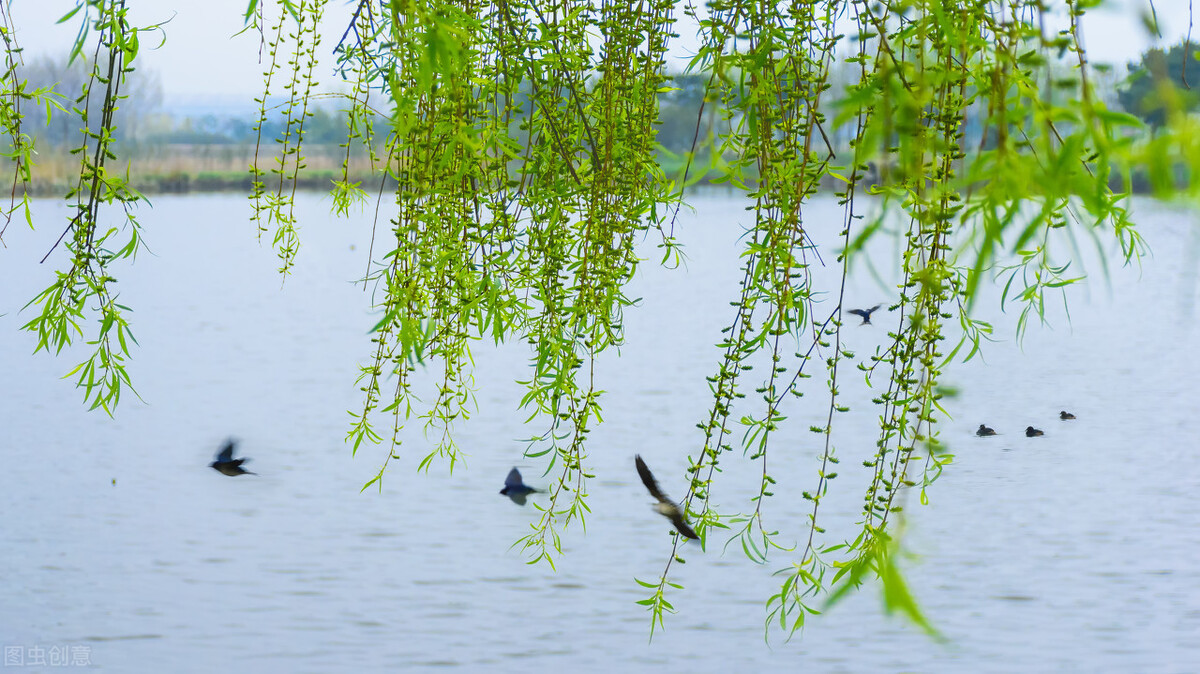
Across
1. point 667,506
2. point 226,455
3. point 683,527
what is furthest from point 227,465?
point 683,527

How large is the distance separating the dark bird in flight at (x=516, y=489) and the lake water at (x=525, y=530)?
3cm

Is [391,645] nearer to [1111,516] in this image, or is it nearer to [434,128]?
[434,128]

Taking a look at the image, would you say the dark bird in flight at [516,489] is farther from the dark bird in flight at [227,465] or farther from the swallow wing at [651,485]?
→ the swallow wing at [651,485]

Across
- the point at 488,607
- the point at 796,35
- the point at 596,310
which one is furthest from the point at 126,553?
the point at 796,35

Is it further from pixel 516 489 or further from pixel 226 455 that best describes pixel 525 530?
pixel 226 455

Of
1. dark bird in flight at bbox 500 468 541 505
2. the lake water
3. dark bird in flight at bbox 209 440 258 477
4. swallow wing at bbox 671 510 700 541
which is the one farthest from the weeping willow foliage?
dark bird in flight at bbox 209 440 258 477

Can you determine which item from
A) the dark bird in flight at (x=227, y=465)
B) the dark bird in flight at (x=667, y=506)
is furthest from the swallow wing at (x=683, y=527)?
the dark bird in flight at (x=227, y=465)

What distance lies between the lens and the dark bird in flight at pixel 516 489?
10.0 feet

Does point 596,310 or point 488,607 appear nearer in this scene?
point 596,310

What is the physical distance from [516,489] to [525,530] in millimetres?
171

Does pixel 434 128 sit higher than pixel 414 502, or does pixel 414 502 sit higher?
pixel 434 128

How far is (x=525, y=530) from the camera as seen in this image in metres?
2.93

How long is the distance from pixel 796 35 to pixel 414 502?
2.32m

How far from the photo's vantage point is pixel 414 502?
3.15 m
